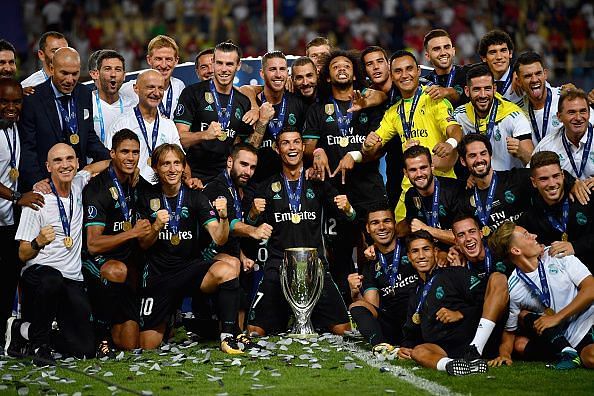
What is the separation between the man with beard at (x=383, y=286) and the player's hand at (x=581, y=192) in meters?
1.27

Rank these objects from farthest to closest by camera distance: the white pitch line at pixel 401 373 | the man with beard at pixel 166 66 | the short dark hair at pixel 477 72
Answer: the man with beard at pixel 166 66
the short dark hair at pixel 477 72
the white pitch line at pixel 401 373

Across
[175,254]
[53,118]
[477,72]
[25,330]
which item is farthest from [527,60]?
[25,330]

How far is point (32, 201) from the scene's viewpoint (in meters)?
8.00

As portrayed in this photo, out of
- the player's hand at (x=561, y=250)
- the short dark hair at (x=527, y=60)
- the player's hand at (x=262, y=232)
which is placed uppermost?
the short dark hair at (x=527, y=60)

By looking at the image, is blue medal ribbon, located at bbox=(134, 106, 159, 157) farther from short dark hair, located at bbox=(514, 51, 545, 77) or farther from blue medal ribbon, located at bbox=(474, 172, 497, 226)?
short dark hair, located at bbox=(514, 51, 545, 77)

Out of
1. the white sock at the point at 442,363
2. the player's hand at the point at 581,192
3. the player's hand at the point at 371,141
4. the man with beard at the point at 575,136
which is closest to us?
the white sock at the point at 442,363

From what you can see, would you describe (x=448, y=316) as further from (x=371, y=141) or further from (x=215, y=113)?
(x=215, y=113)

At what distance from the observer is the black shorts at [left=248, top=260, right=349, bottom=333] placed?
347 inches

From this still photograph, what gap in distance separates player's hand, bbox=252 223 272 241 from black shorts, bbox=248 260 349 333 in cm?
36

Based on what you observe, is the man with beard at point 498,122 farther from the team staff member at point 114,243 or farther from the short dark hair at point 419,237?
the team staff member at point 114,243

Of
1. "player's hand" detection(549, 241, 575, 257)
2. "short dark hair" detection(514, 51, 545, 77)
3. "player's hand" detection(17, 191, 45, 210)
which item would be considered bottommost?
"player's hand" detection(549, 241, 575, 257)

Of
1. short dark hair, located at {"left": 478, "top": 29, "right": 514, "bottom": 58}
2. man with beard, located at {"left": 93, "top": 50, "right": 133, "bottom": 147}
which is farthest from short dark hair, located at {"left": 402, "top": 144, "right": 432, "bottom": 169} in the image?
man with beard, located at {"left": 93, "top": 50, "right": 133, "bottom": 147}

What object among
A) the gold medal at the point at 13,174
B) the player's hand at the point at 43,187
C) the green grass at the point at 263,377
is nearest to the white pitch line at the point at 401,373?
the green grass at the point at 263,377

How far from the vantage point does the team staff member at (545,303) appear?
717cm
